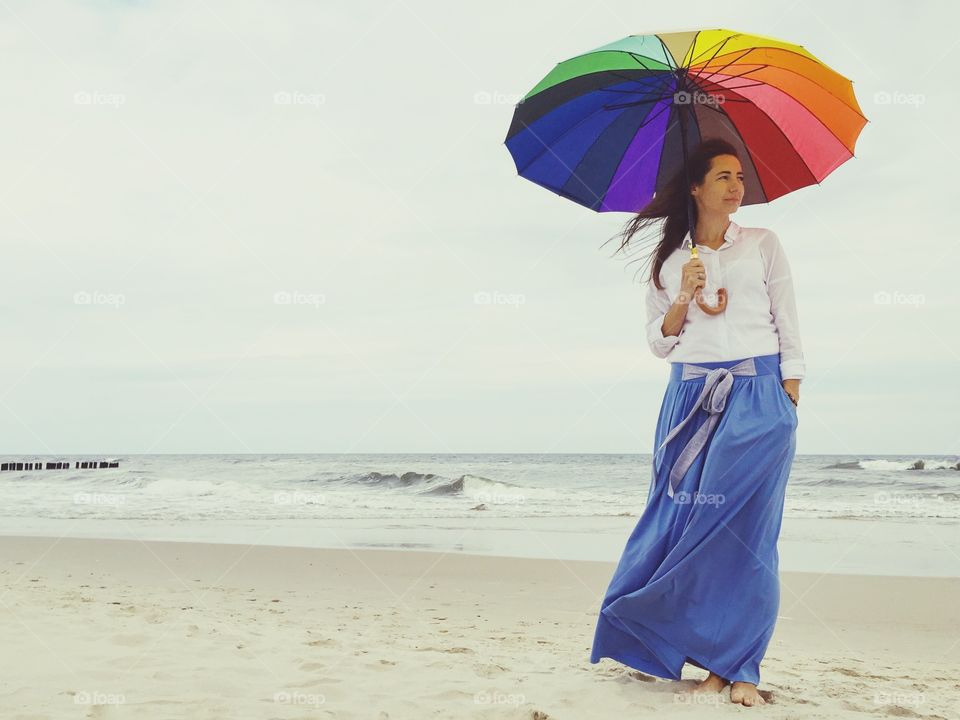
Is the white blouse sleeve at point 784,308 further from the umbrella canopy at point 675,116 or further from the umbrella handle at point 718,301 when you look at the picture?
the umbrella canopy at point 675,116

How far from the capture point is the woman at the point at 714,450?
2879mm

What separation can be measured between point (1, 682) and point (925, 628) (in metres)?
4.80

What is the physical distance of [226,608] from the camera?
194 inches

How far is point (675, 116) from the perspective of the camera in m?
3.27

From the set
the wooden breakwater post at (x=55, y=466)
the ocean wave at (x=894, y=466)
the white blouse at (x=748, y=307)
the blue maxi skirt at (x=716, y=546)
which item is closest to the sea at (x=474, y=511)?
the ocean wave at (x=894, y=466)

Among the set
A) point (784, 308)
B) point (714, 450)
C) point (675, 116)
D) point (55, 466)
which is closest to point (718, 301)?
point (784, 308)

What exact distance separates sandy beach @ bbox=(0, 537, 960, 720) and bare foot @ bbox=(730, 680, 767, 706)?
5 cm

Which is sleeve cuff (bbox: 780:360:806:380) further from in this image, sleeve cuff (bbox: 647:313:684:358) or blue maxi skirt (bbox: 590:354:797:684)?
sleeve cuff (bbox: 647:313:684:358)

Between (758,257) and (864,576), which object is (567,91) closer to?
(758,257)

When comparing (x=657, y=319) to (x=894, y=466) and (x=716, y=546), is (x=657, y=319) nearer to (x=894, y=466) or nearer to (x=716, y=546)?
(x=716, y=546)

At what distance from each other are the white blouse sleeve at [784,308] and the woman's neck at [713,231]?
0.16 meters

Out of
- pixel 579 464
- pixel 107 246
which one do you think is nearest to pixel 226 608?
pixel 107 246

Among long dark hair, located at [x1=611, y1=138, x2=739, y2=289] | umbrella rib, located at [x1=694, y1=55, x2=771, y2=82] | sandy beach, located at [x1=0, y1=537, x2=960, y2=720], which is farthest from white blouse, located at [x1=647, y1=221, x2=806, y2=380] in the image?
sandy beach, located at [x1=0, y1=537, x2=960, y2=720]

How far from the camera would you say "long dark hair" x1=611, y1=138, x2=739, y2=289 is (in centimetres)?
313
